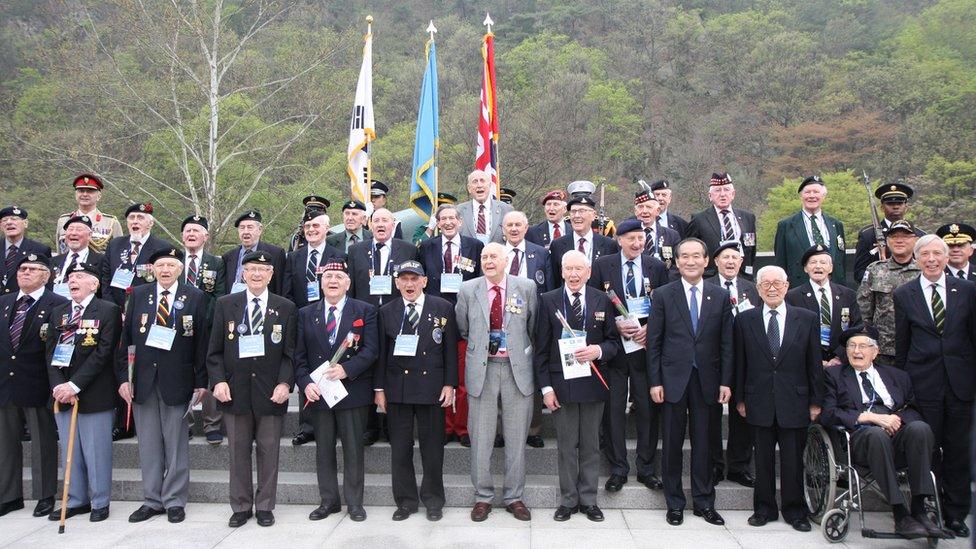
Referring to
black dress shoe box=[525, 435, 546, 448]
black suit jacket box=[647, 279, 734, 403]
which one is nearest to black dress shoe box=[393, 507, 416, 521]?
black dress shoe box=[525, 435, 546, 448]

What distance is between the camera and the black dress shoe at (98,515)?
17.6 ft

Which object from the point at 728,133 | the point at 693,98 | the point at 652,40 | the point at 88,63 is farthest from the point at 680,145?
the point at 88,63

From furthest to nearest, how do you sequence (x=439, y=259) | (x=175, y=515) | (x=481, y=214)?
(x=481, y=214)
(x=439, y=259)
(x=175, y=515)

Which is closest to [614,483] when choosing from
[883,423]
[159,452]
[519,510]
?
[519,510]

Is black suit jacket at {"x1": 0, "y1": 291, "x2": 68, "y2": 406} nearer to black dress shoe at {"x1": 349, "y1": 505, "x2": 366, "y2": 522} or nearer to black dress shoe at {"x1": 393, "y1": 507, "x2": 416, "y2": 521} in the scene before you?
black dress shoe at {"x1": 349, "y1": 505, "x2": 366, "y2": 522}

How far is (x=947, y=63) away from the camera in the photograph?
29.1m

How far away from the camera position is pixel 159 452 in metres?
5.47

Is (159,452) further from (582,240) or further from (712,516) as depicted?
(712,516)

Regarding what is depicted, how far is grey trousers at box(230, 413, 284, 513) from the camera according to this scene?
5273 mm

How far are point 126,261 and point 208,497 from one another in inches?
87.4

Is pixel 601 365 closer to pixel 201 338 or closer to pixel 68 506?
pixel 201 338

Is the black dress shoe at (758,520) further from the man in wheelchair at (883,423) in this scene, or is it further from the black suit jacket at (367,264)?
the black suit jacket at (367,264)

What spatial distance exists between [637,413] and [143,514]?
12.4 feet

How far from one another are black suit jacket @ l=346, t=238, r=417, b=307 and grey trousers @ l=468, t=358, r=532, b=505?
137cm
